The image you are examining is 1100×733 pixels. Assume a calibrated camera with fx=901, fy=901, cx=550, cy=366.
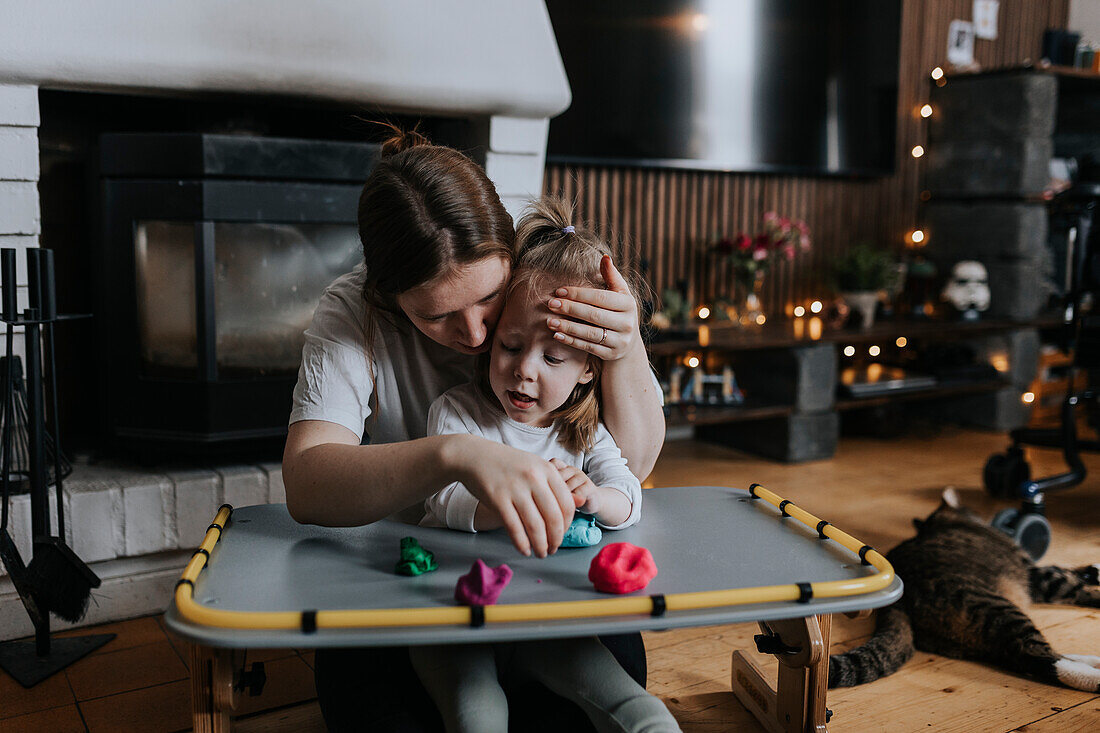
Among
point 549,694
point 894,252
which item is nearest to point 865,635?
point 549,694

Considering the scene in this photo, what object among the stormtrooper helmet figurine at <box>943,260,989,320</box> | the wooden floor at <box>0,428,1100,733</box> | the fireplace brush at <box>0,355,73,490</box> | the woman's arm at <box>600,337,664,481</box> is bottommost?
the wooden floor at <box>0,428,1100,733</box>

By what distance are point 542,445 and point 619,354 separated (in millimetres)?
164

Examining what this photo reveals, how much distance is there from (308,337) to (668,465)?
6.79 ft

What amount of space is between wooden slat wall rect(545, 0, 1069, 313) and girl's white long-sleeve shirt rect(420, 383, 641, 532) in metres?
1.83

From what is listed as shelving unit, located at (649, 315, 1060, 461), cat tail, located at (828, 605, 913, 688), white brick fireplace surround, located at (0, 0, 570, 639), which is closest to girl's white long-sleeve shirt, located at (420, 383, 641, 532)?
cat tail, located at (828, 605, 913, 688)

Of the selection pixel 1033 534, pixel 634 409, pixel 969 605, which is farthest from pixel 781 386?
pixel 634 409

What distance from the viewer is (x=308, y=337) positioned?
123cm

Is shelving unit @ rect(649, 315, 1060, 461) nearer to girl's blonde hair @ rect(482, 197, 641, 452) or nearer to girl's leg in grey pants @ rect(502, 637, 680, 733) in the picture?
girl's blonde hair @ rect(482, 197, 641, 452)

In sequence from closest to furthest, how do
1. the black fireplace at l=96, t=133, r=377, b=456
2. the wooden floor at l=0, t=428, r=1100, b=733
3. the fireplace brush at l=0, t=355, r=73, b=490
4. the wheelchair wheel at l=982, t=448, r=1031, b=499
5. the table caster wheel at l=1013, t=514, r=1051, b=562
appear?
the wooden floor at l=0, t=428, r=1100, b=733
the fireplace brush at l=0, t=355, r=73, b=490
the black fireplace at l=96, t=133, r=377, b=456
the table caster wheel at l=1013, t=514, r=1051, b=562
the wheelchair wheel at l=982, t=448, r=1031, b=499

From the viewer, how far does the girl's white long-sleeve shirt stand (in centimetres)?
118

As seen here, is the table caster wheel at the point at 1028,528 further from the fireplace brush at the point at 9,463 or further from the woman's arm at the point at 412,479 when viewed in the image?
the fireplace brush at the point at 9,463

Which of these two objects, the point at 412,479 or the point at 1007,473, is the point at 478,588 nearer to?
the point at 412,479

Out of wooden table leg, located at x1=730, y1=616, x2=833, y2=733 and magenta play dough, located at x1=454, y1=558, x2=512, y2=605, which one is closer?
magenta play dough, located at x1=454, y1=558, x2=512, y2=605

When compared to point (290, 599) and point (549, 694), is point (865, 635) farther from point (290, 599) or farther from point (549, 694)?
point (290, 599)
